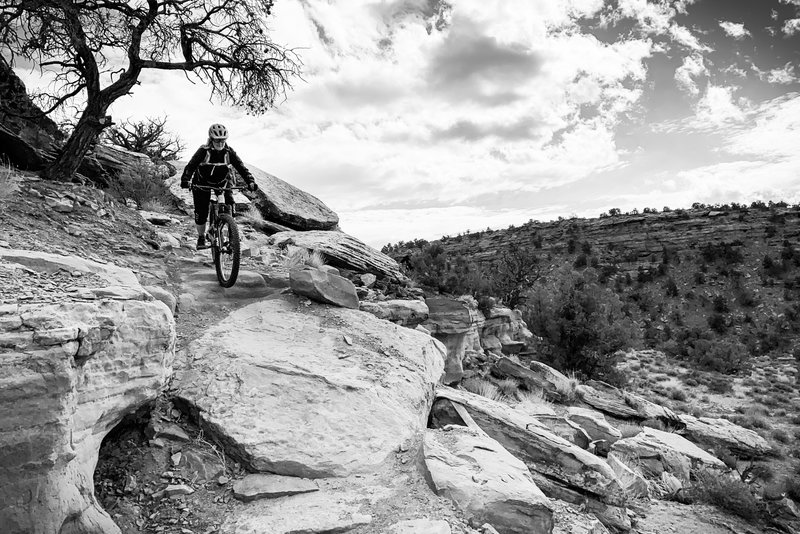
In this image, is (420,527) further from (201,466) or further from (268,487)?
(201,466)

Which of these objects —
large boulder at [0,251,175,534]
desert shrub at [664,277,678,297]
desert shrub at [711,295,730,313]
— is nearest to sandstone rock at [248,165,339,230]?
large boulder at [0,251,175,534]

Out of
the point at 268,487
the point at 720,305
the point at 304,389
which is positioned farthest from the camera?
the point at 720,305

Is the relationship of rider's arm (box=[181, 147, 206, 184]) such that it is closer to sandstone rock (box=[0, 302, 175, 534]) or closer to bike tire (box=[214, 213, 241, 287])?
bike tire (box=[214, 213, 241, 287])

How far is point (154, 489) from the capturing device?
144 inches

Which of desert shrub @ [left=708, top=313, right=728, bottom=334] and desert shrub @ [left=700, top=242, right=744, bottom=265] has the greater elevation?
desert shrub @ [left=700, top=242, right=744, bottom=265]

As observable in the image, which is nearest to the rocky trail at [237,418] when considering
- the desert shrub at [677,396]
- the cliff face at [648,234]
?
the desert shrub at [677,396]

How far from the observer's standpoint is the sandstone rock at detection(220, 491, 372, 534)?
339 cm

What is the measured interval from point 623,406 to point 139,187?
15.5 metres

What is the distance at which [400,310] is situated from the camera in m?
10.1

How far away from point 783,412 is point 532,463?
21.0 metres

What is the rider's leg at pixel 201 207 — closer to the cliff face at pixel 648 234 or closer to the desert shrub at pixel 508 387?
the desert shrub at pixel 508 387

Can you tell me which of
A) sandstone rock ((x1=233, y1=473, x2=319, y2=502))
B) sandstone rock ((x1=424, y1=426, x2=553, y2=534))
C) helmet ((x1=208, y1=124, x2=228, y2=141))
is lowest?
sandstone rock ((x1=424, y1=426, x2=553, y2=534))

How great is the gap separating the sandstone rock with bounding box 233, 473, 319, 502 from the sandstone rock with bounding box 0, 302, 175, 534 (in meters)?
0.98

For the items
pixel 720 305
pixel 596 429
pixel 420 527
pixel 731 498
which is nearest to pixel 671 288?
pixel 720 305
